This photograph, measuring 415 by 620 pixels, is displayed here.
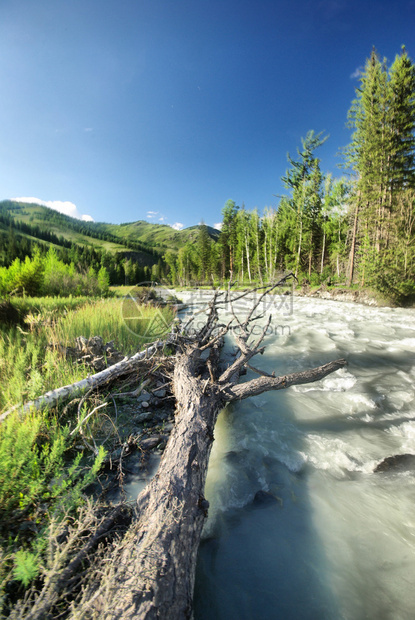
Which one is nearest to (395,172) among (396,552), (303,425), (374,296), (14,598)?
(374,296)

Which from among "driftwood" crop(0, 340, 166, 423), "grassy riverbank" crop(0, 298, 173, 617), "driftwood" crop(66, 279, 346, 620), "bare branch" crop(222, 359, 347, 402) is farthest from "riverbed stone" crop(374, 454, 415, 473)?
"driftwood" crop(0, 340, 166, 423)

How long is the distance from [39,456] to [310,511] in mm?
2525

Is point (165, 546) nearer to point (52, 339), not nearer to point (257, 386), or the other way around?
point (257, 386)

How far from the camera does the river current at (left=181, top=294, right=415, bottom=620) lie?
1.57m

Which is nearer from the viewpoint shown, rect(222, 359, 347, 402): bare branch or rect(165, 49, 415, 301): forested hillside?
rect(222, 359, 347, 402): bare branch

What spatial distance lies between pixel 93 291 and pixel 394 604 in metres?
15.2

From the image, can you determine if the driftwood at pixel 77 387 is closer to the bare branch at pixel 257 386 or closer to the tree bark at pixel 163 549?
the tree bark at pixel 163 549

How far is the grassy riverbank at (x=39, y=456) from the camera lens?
125cm

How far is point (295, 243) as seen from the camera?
30188 millimetres

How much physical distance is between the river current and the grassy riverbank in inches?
42.3


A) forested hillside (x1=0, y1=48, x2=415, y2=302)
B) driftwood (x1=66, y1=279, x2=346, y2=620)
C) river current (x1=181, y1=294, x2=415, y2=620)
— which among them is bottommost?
river current (x1=181, y1=294, x2=415, y2=620)

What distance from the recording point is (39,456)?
2.21m

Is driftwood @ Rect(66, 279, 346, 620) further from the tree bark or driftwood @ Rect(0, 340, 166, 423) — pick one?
driftwood @ Rect(0, 340, 166, 423)

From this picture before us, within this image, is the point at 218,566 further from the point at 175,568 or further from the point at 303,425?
the point at 303,425
